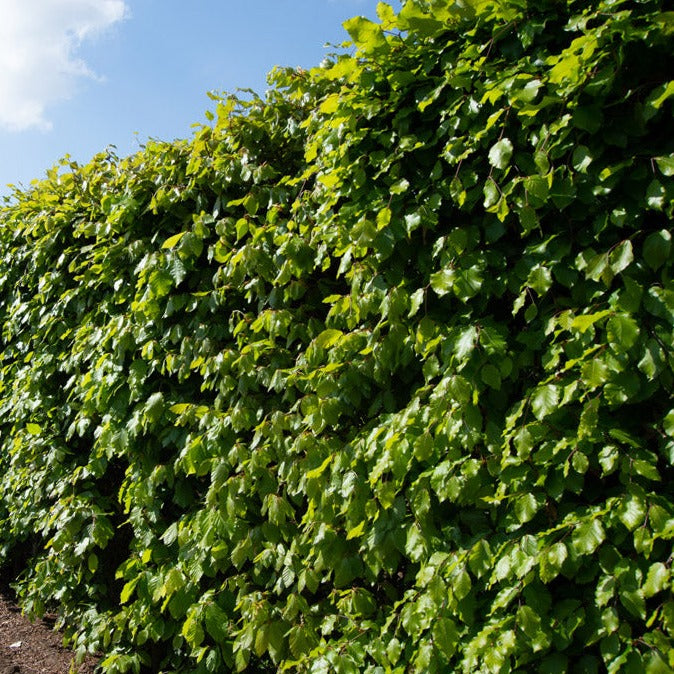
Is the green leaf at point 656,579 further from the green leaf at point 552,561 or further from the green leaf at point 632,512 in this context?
the green leaf at point 552,561

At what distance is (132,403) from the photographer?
12.8ft

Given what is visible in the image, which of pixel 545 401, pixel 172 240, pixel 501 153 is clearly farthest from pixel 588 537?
pixel 172 240

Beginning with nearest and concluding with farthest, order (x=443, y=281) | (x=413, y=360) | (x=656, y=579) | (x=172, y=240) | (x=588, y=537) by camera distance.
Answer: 1. (x=656, y=579)
2. (x=588, y=537)
3. (x=443, y=281)
4. (x=413, y=360)
5. (x=172, y=240)

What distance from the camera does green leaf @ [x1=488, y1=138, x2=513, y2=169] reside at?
2.20 m

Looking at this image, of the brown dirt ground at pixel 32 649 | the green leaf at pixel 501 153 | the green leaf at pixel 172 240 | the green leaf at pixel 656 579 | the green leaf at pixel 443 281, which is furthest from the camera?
the brown dirt ground at pixel 32 649

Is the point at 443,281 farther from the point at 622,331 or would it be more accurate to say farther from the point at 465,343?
the point at 622,331

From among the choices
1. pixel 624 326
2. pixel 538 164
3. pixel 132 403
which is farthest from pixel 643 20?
pixel 132 403

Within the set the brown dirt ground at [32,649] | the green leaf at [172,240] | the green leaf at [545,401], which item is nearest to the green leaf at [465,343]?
the green leaf at [545,401]

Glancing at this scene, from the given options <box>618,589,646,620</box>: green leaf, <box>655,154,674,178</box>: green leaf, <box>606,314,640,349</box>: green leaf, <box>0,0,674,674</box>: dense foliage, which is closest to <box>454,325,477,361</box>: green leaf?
<box>0,0,674,674</box>: dense foliage

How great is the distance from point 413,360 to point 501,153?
0.87 metres

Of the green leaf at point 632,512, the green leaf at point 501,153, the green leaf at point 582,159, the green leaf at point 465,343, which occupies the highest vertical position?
the green leaf at point 501,153

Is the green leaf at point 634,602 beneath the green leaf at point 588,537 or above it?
beneath

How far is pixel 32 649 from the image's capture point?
15.2 feet

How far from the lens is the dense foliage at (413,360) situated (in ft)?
6.58
